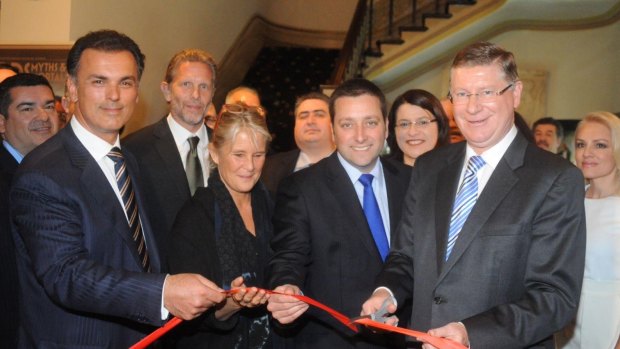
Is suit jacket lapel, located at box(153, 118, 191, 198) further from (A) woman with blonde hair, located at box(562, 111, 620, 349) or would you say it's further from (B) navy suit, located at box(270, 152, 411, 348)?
(A) woman with blonde hair, located at box(562, 111, 620, 349)

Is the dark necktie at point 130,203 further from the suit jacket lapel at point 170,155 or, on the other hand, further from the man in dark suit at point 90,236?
the suit jacket lapel at point 170,155

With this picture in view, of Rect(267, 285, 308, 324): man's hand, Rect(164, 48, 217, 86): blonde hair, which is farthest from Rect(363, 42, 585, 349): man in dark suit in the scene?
Rect(164, 48, 217, 86): blonde hair

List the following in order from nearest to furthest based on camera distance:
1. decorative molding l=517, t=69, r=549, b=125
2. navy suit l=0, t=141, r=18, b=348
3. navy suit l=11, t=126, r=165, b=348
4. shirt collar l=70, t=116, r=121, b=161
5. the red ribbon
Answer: the red ribbon
navy suit l=11, t=126, r=165, b=348
shirt collar l=70, t=116, r=121, b=161
navy suit l=0, t=141, r=18, b=348
decorative molding l=517, t=69, r=549, b=125

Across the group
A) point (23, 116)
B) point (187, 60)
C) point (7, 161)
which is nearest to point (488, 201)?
point (187, 60)

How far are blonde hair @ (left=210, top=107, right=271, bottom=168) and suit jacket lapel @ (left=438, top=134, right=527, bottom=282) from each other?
3.84 ft

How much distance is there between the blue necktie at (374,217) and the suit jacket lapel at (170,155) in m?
1.08

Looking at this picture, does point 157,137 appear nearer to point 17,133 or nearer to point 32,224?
point 17,133

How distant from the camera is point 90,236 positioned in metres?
2.45

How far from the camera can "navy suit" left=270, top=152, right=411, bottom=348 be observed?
3.06 m

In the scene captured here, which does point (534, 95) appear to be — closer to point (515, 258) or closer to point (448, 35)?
point (448, 35)

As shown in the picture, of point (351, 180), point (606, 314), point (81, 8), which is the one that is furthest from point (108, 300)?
point (81, 8)

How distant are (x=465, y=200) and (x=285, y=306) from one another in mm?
792

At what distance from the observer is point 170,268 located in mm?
3020

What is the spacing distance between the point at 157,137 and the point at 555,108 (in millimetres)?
7556
